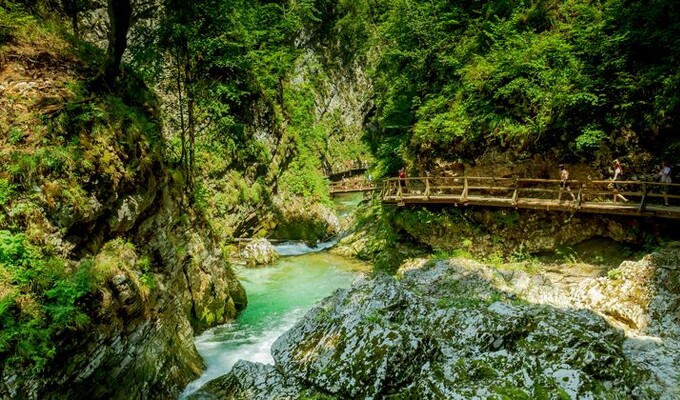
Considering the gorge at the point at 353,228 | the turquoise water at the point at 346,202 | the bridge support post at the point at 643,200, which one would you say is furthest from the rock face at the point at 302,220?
the bridge support post at the point at 643,200

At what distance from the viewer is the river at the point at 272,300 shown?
10102mm

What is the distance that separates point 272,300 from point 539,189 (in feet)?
35.1

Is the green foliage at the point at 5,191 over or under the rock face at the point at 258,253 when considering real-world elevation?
over

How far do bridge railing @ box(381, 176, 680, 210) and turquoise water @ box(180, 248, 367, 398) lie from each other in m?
5.02

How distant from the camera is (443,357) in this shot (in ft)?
22.5

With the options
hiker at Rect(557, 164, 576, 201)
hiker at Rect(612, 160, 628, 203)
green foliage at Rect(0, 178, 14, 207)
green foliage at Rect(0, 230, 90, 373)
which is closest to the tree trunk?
green foliage at Rect(0, 178, 14, 207)

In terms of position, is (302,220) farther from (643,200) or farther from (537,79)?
(643,200)

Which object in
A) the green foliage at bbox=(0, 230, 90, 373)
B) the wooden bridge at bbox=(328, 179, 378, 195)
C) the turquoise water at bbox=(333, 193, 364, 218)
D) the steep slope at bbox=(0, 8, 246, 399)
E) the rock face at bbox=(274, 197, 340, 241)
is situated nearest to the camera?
the green foliage at bbox=(0, 230, 90, 373)

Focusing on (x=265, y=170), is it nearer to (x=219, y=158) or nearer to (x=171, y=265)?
(x=219, y=158)

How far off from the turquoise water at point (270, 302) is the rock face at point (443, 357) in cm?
232

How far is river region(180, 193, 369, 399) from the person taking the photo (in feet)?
33.1

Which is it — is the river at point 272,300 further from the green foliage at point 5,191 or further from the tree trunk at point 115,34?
the tree trunk at point 115,34

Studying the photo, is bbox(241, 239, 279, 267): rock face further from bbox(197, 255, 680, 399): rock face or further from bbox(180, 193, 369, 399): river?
bbox(197, 255, 680, 399): rock face

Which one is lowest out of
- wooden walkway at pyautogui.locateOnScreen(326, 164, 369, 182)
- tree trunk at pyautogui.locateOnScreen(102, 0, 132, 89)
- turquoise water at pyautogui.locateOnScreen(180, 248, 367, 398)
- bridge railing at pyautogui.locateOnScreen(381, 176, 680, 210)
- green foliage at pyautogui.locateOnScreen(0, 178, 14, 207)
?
turquoise water at pyautogui.locateOnScreen(180, 248, 367, 398)
